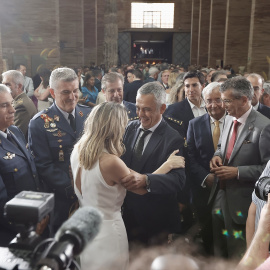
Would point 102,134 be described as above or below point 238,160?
above

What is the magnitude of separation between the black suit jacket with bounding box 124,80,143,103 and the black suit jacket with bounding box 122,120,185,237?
12.7 ft

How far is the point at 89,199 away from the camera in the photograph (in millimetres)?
2359

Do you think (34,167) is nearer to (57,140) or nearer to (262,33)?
(57,140)

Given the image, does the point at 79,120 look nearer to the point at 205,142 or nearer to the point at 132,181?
the point at 132,181

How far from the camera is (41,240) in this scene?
3.23 feet

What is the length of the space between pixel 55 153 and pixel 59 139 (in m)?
0.13

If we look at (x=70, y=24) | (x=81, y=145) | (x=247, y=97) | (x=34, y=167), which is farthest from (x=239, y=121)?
(x=70, y=24)

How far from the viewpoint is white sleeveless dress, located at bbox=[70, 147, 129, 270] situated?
2.31m

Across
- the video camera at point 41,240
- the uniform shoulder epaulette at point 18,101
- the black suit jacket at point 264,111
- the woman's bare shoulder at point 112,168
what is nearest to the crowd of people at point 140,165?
the woman's bare shoulder at point 112,168

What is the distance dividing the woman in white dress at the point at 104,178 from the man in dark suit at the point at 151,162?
0.45m

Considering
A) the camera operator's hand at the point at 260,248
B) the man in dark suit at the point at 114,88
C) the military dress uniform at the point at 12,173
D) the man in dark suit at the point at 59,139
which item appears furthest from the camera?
the man in dark suit at the point at 114,88

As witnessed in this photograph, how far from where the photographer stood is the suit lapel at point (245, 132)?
2.96 meters

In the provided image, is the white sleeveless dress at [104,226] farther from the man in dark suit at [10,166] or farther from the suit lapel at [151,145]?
the man in dark suit at [10,166]

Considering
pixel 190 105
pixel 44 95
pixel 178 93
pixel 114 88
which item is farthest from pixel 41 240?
pixel 44 95
